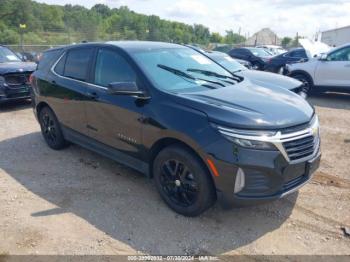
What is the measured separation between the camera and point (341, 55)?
31.0 feet

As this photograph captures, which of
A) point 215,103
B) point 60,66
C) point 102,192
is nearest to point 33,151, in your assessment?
point 60,66

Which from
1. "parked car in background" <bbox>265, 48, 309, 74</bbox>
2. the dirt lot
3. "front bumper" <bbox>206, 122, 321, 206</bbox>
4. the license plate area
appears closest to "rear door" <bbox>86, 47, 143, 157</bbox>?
the dirt lot

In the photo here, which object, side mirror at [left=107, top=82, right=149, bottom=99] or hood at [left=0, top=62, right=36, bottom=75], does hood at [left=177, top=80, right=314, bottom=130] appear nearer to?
side mirror at [left=107, top=82, right=149, bottom=99]

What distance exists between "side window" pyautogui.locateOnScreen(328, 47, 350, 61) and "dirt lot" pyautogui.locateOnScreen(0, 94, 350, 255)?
218 inches

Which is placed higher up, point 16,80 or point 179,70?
point 179,70

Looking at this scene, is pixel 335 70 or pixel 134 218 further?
pixel 335 70

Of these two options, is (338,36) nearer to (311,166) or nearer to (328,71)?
(328,71)

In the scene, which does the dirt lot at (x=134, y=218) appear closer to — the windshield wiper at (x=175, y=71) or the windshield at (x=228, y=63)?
the windshield wiper at (x=175, y=71)

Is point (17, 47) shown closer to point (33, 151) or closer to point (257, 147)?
point (33, 151)

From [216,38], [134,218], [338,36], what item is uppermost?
[338,36]

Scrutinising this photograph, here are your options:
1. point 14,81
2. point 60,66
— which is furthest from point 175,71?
point 14,81

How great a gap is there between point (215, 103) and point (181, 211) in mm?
1186

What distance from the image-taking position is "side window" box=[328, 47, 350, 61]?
9.35 meters

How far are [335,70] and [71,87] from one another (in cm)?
780
